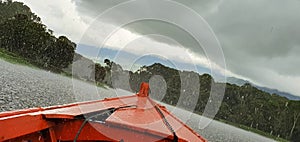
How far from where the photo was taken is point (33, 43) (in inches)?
3332

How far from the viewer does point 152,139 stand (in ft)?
11.2

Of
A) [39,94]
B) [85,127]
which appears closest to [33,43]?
[39,94]

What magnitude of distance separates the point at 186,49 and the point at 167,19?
4.58ft

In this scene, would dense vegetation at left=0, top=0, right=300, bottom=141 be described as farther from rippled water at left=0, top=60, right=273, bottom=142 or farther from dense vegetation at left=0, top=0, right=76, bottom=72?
rippled water at left=0, top=60, right=273, bottom=142

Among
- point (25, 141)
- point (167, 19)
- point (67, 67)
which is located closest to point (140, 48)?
point (167, 19)

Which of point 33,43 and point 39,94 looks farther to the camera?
point 33,43

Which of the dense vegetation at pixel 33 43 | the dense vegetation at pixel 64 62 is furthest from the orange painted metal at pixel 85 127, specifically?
the dense vegetation at pixel 33 43

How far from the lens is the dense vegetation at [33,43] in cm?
8212

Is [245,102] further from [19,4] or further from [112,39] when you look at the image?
[112,39]

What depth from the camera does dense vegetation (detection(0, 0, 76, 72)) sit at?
82125mm

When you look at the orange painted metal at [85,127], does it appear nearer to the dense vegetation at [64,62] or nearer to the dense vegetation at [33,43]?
the dense vegetation at [64,62]

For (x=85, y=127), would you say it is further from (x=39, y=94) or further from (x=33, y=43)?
(x=33, y=43)

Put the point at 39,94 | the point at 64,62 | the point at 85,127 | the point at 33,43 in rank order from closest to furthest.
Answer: the point at 85,127, the point at 39,94, the point at 33,43, the point at 64,62

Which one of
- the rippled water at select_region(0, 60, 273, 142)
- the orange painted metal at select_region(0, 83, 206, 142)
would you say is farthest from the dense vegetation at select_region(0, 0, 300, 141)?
the orange painted metal at select_region(0, 83, 206, 142)
